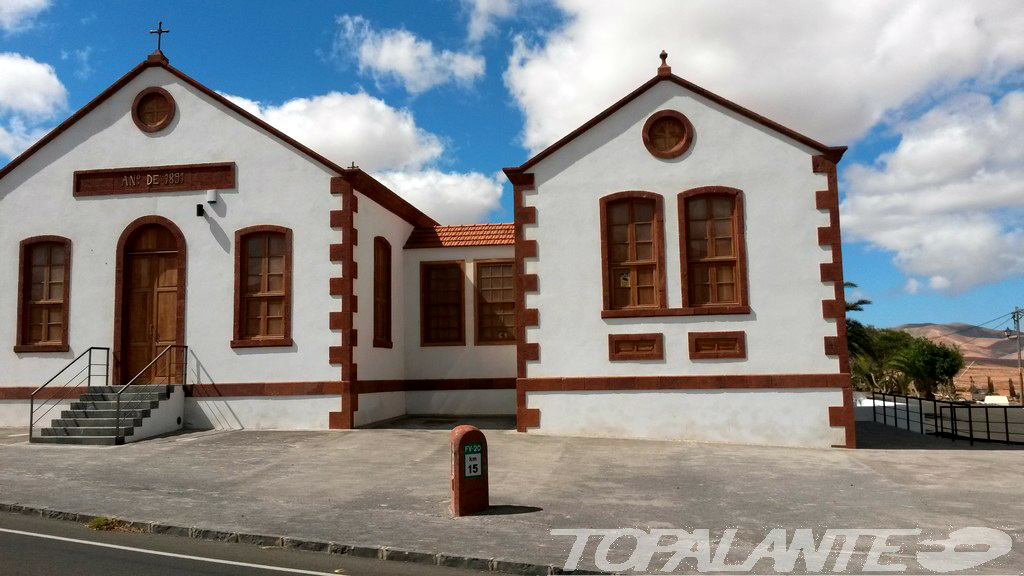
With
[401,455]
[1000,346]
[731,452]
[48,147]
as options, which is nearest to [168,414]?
[401,455]

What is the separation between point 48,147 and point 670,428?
1450 centimetres

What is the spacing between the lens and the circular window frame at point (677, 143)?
50.9ft

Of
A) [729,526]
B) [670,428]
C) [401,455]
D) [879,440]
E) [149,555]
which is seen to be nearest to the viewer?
[149,555]

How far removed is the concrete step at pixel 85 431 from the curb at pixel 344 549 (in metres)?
5.57

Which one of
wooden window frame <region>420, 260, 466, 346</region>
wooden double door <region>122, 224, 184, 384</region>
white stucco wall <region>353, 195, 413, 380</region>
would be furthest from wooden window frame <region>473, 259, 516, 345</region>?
wooden double door <region>122, 224, 184, 384</region>

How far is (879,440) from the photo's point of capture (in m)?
15.9

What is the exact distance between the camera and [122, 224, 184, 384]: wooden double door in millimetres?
16547

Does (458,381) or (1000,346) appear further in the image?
(1000,346)

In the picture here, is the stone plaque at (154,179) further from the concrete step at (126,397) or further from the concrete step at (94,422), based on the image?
the concrete step at (94,422)

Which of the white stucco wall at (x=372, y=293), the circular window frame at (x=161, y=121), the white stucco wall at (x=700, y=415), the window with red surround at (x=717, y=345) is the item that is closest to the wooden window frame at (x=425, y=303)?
the white stucco wall at (x=372, y=293)

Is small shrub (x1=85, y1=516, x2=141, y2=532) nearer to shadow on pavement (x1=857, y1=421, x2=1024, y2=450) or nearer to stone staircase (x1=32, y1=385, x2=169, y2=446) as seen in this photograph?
stone staircase (x1=32, y1=385, x2=169, y2=446)

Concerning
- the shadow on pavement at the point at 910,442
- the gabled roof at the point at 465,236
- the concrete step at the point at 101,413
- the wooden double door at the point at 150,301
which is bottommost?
the shadow on pavement at the point at 910,442

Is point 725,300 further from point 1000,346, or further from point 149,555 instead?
point 1000,346

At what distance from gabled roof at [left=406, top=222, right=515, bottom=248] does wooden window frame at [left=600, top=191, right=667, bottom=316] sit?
414cm
